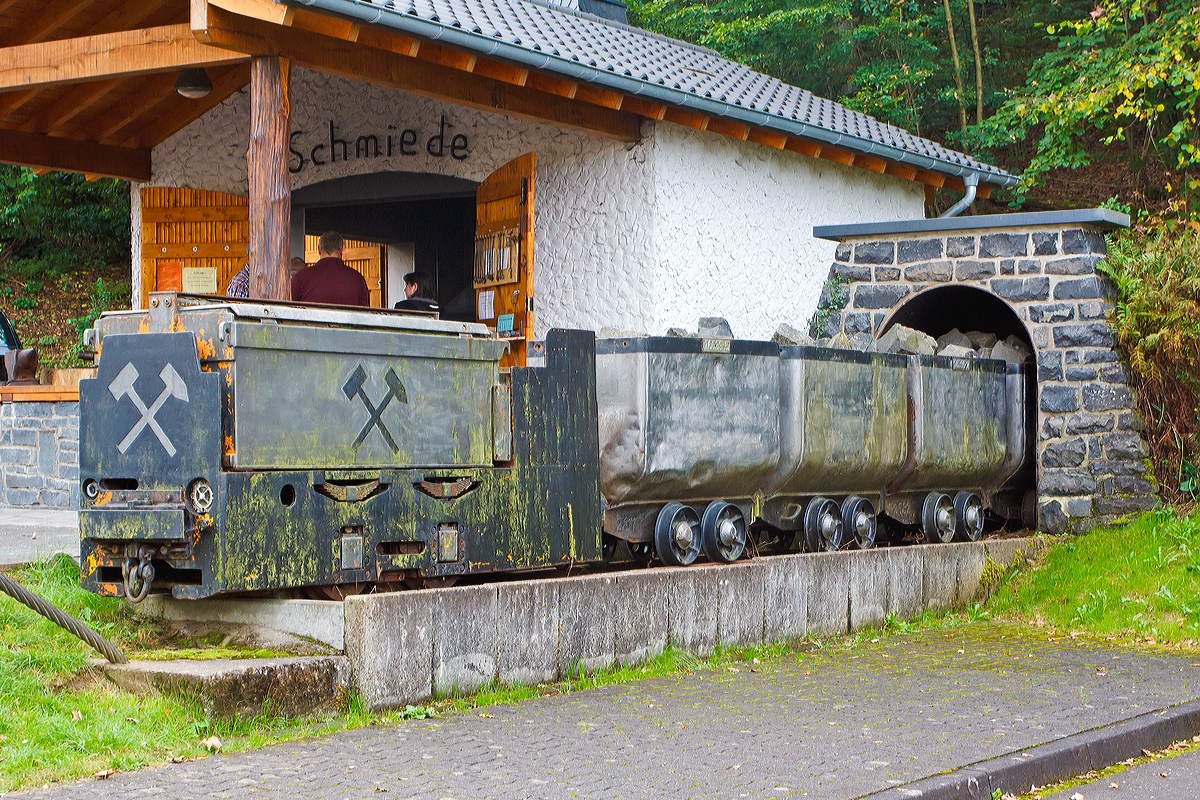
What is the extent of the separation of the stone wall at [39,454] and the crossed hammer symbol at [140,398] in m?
5.01

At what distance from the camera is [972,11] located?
2200 cm

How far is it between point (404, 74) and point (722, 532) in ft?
14.2

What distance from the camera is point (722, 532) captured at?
7160 mm

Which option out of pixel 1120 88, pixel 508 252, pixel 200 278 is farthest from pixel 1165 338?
pixel 200 278

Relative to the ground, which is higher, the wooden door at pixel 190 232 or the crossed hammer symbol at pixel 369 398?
the wooden door at pixel 190 232

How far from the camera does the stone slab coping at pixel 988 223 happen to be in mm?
9555

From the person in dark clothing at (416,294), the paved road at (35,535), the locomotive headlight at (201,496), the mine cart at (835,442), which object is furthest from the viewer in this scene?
the person in dark clothing at (416,294)

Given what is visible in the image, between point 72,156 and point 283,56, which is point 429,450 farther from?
point 72,156

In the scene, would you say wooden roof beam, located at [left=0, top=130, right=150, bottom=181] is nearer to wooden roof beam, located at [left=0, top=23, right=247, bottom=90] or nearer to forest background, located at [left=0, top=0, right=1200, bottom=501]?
wooden roof beam, located at [left=0, top=23, right=247, bottom=90]

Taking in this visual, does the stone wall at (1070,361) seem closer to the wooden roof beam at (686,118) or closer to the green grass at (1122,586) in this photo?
the green grass at (1122,586)

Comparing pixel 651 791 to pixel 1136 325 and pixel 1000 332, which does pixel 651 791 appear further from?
pixel 1000 332

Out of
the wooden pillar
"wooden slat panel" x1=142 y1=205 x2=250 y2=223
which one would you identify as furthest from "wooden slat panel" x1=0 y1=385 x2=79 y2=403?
"wooden slat panel" x1=142 y1=205 x2=250 y2=223

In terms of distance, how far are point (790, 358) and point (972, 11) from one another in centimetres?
1641

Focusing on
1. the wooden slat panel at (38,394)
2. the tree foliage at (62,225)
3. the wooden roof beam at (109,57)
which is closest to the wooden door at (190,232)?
the wooden slat panel at (38,394)
